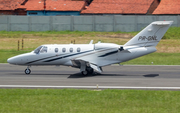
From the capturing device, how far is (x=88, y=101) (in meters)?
13.8

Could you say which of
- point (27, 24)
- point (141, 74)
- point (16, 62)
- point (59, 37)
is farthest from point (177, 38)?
point (16, 62)

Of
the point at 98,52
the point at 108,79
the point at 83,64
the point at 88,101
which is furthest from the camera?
the point at 98,52

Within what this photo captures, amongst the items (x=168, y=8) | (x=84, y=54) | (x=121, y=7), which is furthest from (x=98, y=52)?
(x=121, y=7)

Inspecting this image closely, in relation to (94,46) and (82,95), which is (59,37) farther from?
(82,95)

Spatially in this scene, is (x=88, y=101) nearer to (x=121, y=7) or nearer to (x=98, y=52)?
(x=98, y=52)

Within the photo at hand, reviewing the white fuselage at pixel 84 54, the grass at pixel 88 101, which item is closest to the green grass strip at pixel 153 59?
the white fuselage at pixel 84 54

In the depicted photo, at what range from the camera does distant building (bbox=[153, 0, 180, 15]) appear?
227 ft

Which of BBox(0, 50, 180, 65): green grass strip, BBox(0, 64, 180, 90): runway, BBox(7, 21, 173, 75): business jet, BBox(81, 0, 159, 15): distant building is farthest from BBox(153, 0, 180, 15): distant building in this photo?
BBox(7, 21, 173, 75): business jet

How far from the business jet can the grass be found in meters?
7.41

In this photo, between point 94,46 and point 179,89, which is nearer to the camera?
point 179,89

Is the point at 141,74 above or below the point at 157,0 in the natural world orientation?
below

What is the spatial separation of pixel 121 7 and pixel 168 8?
1071 cm

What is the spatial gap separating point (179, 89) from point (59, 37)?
123 ft

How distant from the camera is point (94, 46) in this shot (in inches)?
926
